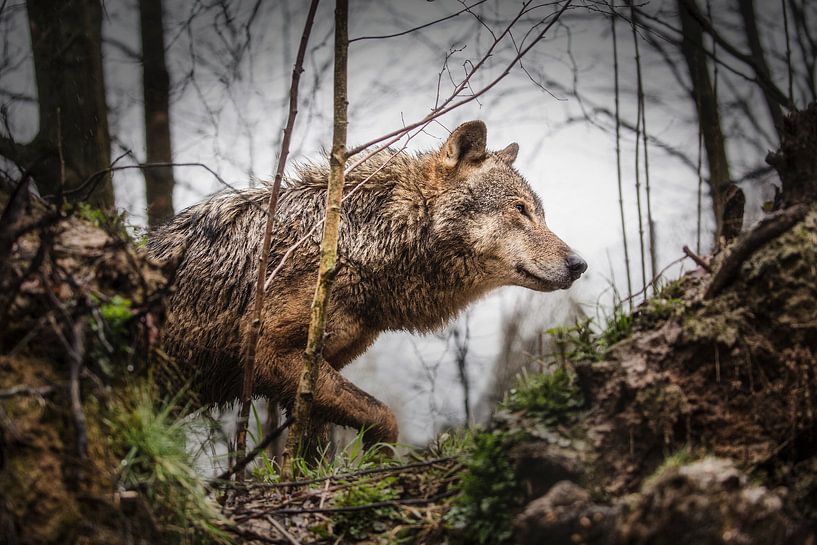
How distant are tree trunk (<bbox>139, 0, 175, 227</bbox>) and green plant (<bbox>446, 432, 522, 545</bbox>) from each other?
586 centimetres

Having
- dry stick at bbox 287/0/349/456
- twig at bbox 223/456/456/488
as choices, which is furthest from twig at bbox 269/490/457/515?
dry stick at bbox 287/0/349/456

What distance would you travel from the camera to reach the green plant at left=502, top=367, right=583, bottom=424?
3.00 metres

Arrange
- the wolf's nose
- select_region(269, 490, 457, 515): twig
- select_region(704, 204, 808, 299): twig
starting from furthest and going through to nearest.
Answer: the wolf's nose, select_region(269, 490, 457, 515): twig, select_region(704, 204, 808, 299): twig

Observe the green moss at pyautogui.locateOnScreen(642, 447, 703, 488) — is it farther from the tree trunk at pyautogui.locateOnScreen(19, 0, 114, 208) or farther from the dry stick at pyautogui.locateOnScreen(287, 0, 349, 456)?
the tree trunk at pyautogui.locateOnScreen(19, 0, 114, 208)

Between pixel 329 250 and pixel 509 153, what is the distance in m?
3.34

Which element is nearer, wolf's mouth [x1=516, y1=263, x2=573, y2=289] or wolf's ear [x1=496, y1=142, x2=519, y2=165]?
wolf's mouth [x1=516, y1=263, x2=573, y2=289]

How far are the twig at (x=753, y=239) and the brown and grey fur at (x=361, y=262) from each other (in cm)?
226

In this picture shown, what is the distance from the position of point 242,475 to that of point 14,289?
1877 mm

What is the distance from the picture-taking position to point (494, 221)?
554 cm

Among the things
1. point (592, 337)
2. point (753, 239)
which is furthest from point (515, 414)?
point (753, 239)

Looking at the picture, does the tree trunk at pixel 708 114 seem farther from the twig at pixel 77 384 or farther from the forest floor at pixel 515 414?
the twig at pixel 77 384

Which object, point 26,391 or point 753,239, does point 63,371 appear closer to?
point 26,391

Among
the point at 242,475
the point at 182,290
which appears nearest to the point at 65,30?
the point at 182,290

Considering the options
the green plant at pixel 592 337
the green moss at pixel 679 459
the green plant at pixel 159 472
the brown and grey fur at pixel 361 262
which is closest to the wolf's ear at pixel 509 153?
the brown and grey fur at pixel 361 262
